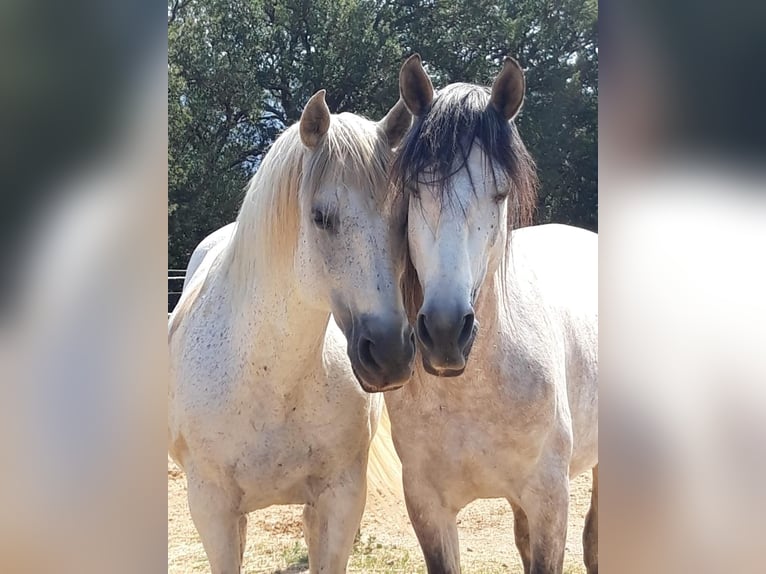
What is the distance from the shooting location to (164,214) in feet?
1.78

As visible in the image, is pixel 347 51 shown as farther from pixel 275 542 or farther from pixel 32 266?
pixel 32 266

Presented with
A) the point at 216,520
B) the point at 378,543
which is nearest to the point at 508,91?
the point at 216,520

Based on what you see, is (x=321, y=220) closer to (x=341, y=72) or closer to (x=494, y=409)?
(x=494, y=409)

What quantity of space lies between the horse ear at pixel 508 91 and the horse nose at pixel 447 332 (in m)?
0.57

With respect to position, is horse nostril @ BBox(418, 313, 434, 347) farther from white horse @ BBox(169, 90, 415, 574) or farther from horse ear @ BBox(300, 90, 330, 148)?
horse ear @ BBox(300, 90, 330, 148)

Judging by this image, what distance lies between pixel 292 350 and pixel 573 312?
1.07m

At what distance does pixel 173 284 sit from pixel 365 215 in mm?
7423

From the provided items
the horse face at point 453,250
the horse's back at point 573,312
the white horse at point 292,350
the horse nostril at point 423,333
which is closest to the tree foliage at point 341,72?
the horse's back at point 573,312

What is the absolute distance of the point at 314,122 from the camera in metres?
1.71

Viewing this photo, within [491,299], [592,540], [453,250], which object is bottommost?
[592,540]

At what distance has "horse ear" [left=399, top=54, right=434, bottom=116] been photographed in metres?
1.67

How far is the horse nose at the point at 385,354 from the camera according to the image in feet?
5.01

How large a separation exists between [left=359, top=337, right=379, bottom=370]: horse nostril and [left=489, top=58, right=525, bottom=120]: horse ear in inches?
26.1

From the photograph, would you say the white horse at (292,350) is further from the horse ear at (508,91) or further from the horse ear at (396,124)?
the horse ear at (508,91)
